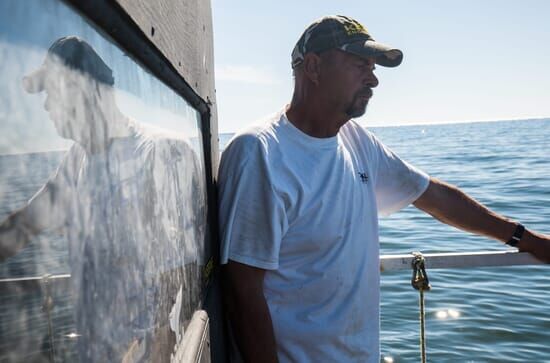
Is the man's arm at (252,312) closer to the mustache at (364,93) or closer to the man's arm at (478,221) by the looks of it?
the mustache at (364,93)

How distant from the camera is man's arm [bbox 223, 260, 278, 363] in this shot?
1664mm

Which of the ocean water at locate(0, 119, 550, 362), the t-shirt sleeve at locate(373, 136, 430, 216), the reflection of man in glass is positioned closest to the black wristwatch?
the t-shirt sleeve at locate(373, 136, 430, 216)

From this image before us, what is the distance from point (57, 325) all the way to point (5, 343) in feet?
0.35

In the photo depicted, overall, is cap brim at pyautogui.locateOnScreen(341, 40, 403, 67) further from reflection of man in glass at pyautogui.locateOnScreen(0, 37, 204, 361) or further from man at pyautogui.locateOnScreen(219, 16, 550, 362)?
reflection of man in glass at pyautogui.locateOnScreen(0, 37, 204, 361)

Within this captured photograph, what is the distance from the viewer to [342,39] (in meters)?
1.96

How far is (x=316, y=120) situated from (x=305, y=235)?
0.44m

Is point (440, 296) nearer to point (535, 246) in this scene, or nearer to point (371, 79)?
point (535, 246)

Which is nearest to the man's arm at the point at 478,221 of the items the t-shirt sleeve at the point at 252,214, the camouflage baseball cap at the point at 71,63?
the t-shirt sleeve at the point at 252,214

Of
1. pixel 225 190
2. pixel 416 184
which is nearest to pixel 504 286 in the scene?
pixel 416 184

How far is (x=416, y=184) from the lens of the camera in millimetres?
2326

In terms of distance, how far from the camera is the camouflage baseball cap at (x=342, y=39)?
196 cm

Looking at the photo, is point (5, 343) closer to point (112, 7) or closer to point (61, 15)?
point (61, 15)

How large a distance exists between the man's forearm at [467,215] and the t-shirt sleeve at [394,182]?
13cm

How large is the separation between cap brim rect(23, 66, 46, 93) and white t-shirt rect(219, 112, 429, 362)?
45.6 inches
